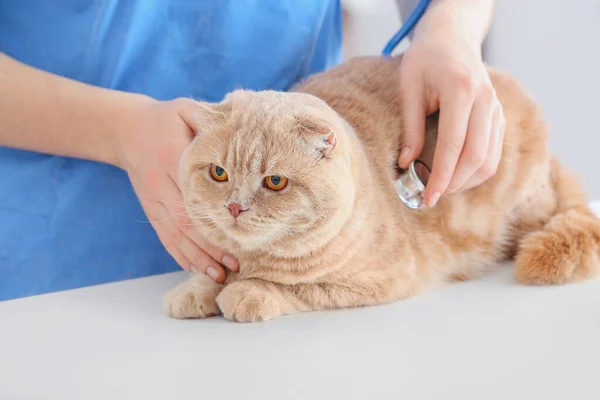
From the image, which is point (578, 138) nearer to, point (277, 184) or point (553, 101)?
point (553, 101)

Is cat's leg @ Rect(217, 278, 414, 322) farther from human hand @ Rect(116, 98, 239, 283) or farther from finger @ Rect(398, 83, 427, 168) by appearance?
finger @ Rect(398, 83, 427, 168)

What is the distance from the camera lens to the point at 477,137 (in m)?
1.27

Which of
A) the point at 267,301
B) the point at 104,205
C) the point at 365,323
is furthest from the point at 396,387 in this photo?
the point at 104,205

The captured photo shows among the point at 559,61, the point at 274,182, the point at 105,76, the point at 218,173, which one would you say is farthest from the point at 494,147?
the point at 559,61

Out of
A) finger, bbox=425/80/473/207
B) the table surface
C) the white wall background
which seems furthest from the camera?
the white wall background

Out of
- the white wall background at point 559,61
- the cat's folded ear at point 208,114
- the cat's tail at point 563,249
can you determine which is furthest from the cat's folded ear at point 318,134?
the white wall background at point 559,61

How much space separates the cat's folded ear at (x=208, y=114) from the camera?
4.09 ft

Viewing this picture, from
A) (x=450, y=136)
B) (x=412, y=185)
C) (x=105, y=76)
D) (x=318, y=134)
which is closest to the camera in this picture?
(x=318, y=134)

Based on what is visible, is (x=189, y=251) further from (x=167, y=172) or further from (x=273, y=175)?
(x=273, y=175)

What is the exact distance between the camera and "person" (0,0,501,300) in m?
1.33

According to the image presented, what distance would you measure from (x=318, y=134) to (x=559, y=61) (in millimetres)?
1821

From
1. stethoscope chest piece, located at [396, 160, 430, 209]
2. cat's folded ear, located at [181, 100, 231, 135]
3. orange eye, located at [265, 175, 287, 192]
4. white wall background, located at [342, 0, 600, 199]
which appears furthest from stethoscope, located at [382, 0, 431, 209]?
white wall background, located at [342, 0, 600, 199]

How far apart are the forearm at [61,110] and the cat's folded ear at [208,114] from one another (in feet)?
0.58

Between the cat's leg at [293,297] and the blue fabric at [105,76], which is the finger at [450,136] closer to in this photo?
the cat's leg at [293,297]
